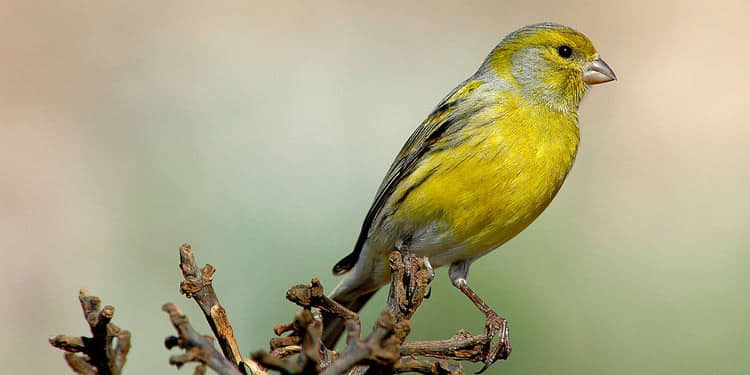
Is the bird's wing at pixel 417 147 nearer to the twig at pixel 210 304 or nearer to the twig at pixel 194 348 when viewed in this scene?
the twig at pixel 210 304

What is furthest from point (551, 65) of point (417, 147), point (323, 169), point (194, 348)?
point (194, 348)

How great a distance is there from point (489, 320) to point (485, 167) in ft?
1.63

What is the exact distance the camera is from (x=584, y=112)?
16.2 feet

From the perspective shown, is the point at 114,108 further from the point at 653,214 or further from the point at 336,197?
the point at 653,214

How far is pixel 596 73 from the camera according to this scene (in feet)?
11.5

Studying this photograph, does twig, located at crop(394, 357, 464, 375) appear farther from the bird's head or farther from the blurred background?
the bird's head

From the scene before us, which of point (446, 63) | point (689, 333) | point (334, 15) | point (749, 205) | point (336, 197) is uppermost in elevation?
point (334, 15)

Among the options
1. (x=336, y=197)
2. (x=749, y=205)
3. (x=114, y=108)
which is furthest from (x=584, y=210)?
(x=114, y=108)

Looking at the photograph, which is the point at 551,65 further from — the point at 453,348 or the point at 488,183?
the point at 453,348

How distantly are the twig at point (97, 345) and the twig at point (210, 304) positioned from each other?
0.18 meters

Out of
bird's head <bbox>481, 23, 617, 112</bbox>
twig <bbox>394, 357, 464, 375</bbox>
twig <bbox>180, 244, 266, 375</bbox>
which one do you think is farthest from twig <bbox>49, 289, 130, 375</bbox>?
bird's head <bbox>481, 23, 617, 112</bbox>

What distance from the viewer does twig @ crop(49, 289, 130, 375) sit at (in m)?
1.22

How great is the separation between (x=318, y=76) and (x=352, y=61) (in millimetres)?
242

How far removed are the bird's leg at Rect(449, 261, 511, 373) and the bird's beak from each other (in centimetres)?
85
